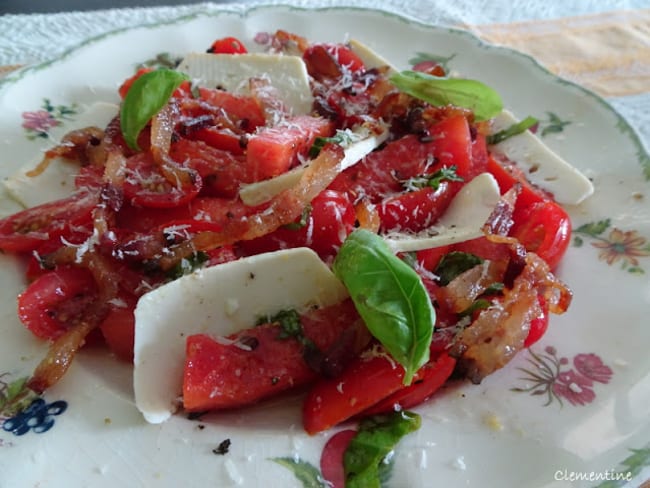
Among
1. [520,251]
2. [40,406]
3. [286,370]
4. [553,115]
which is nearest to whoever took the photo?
[40,406]

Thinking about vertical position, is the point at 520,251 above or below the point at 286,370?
above

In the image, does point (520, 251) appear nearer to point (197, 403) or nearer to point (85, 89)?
point (197, 403)

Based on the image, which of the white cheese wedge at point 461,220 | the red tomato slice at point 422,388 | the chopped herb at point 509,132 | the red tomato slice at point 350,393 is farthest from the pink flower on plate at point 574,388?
the chopped herb at point 509,132

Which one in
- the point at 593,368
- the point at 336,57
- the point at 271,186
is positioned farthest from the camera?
the point at 336,57

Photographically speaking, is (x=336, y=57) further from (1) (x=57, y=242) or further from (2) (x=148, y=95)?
(1) (x=57, y=242)

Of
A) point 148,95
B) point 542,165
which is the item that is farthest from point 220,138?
point 542,165

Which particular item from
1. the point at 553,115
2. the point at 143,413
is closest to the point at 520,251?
the point at 553,115

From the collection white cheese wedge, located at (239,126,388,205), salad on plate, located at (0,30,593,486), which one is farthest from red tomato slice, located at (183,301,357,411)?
white cheese wedge, located at (239,126,388,205)

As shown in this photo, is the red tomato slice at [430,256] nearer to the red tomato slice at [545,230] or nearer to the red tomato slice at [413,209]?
the red tomato slice at [413,209]
